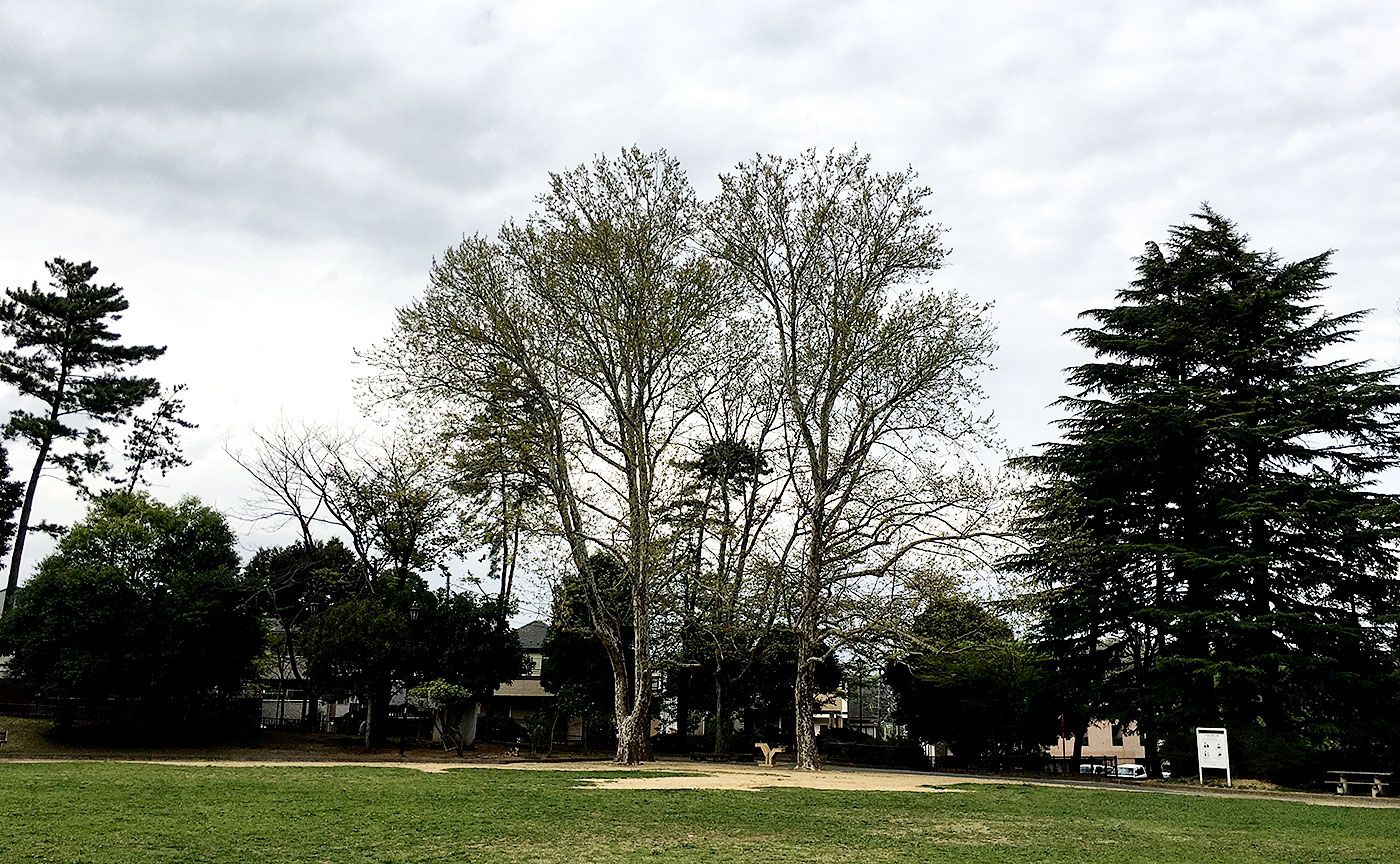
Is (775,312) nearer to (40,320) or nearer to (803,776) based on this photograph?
(803,776)

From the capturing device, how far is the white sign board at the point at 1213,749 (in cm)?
2414

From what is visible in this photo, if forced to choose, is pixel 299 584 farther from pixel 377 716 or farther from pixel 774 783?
pixel 774 783

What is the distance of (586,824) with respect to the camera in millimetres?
11344

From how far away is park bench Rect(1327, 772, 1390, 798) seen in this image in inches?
915

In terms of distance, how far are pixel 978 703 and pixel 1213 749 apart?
15036mm

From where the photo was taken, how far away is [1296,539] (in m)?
28.3

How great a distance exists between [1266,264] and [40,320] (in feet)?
139

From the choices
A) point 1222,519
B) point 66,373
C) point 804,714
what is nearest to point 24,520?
point 66,373

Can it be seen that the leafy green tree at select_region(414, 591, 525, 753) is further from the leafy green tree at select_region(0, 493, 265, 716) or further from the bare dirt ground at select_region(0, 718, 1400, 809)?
the leafy green tree at select_region(0, 493, 265, 716)

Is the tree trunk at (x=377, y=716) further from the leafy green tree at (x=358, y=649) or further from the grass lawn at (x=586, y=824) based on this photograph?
the grass lawn at (x=586, y=824)

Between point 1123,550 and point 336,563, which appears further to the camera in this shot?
point 336,563

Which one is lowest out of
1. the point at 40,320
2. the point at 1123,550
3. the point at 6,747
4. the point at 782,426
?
the point at 6,747

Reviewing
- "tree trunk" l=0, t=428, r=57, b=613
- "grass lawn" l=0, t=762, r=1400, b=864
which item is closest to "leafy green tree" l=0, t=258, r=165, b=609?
"tree trunk" l=0, t=428, r=57, b=613

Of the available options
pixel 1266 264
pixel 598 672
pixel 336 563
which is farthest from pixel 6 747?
pixel 1266 264
